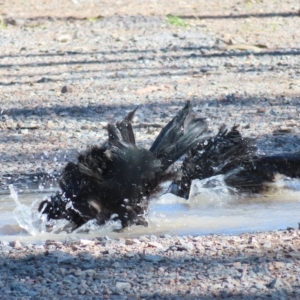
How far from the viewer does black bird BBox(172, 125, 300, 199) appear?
528cm

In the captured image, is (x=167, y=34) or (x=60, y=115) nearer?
(x=60, y=115)

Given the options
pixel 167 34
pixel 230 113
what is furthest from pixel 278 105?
pixel 167 34

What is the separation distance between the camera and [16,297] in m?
3.54

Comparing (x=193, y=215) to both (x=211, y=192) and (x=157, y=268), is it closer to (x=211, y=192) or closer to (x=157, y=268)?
(x=211, y=192)

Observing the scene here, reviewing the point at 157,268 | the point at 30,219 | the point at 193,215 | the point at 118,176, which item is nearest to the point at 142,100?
the point at 193,215

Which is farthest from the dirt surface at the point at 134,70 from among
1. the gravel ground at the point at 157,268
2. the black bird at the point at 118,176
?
the gravel ground at the point at 157,268

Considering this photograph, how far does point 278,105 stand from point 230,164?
282 cm

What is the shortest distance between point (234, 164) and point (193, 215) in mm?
409

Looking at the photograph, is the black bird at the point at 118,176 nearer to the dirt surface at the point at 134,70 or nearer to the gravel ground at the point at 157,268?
the gravel ground at the point at 157,268

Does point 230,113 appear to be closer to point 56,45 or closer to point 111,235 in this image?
point 111,235

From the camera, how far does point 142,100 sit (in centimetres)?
854

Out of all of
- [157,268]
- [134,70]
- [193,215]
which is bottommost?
[193,215]

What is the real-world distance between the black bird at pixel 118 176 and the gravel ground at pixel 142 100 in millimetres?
381

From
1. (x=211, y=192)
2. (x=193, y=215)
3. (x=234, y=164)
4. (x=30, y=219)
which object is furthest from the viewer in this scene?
(x=211, y=192)
